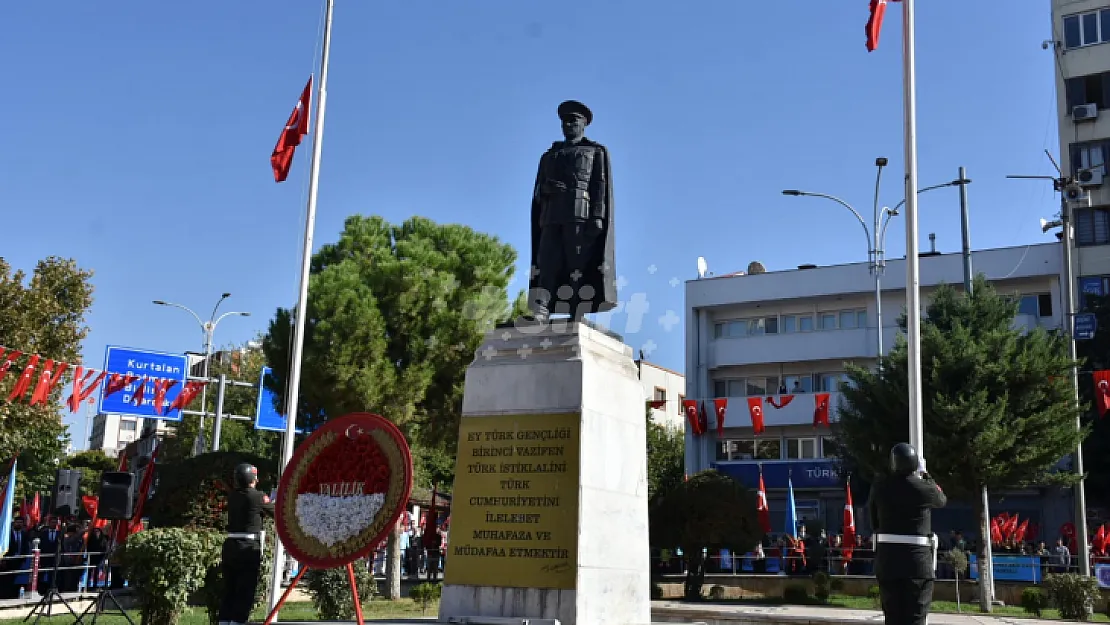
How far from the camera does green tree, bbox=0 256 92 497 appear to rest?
24438mm

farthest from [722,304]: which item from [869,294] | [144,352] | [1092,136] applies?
[144,352]

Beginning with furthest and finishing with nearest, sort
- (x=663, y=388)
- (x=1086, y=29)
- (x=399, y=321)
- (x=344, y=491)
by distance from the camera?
(x=663, y=388) → (x=1086, y=29) → (x=399, y=321) → (x=344, y=491)

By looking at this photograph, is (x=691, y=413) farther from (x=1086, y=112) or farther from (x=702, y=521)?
(x=1086, y=112)

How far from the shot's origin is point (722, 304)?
45.3 m

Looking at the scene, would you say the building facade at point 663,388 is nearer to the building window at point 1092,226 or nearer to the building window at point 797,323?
the building window at point 797,323

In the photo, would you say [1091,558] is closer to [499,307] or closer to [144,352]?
[499,307]

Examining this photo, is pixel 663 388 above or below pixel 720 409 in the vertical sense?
above

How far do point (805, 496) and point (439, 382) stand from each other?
21.1 m

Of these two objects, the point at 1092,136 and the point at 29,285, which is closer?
the point at 29,285

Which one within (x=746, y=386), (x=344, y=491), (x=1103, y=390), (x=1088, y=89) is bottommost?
(x=344, y=491)

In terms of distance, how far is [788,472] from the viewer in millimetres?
42094

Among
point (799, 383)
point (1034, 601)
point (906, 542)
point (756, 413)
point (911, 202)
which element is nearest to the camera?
Answer: point (906, 542)

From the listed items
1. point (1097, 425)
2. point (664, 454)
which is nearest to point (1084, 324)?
point (1097, 425)

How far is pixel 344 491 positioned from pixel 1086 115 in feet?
124
